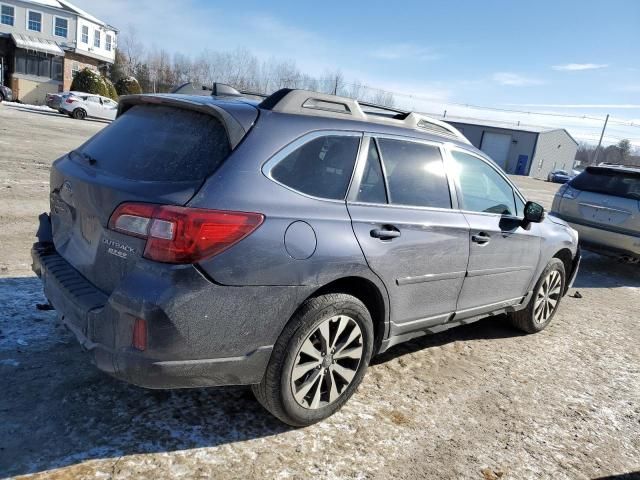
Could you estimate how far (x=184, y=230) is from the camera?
2375 millimetres

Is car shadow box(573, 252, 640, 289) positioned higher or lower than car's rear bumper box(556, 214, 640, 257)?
lower

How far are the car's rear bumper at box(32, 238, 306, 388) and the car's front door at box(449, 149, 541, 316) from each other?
5.98 feet

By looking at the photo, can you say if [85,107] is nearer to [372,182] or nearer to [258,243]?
[372,182]

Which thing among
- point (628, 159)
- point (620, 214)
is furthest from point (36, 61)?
point (628, 159)

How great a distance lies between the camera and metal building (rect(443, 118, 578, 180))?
6162 cm

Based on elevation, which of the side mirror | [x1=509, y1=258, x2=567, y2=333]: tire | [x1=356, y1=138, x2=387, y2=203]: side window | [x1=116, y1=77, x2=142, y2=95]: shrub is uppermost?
[x1=116, y1=77, x2=142, y2=95]: shrub

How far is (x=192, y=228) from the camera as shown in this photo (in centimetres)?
238

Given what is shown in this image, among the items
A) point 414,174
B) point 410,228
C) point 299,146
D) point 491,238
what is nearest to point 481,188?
point 491,238

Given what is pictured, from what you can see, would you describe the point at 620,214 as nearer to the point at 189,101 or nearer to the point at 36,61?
the point at 189,101

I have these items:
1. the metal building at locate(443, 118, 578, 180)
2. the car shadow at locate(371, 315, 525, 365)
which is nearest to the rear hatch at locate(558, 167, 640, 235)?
the car shadow at locate(371, 315, 525, 365)

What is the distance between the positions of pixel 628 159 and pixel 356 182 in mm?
107141

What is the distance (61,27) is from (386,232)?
49.4 metres

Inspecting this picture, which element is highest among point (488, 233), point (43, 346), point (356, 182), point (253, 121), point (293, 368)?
point (253, 121)

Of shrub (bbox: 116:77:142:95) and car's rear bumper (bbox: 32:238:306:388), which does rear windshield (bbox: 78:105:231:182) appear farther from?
shrub (bbox: 116:77:142:95)
